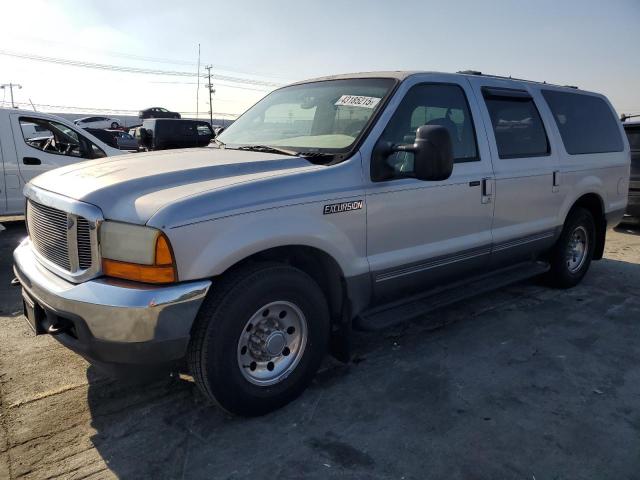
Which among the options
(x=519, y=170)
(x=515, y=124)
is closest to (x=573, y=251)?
(x=519, y=170)

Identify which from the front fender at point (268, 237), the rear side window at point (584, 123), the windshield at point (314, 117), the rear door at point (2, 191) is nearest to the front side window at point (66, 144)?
the rear door at point (2, 191)

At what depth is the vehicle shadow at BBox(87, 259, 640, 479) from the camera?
2545 millimetres

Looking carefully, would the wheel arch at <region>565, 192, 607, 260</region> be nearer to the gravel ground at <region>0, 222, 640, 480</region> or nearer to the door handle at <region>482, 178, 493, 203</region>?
the gravel ground at <region>0, 222, 640, 480</region>

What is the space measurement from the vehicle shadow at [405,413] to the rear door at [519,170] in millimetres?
781

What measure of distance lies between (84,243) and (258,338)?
3.39 feet

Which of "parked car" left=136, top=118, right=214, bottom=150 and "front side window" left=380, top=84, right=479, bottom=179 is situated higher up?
"front side window" left=380, top=84, right=479, bottom=179

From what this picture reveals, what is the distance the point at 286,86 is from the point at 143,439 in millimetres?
3023

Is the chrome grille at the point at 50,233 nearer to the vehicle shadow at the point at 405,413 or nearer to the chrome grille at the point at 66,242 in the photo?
the chrome grille at the point at 66,242

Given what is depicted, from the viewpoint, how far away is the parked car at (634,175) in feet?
26.9

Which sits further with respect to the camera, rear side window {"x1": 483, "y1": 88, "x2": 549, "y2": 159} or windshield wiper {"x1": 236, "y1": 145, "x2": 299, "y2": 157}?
rear side window {"x1": 483, "y1": 88, "x2": 549, "y2": 159}

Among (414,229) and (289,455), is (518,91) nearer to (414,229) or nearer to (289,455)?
(414,229)

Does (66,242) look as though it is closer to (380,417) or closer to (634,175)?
(380,417)

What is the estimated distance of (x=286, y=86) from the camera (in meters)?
4.45

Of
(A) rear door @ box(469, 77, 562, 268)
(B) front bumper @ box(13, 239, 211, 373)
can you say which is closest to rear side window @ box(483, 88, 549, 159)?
(A) rear door @ box(469, 77, 562, 268)
